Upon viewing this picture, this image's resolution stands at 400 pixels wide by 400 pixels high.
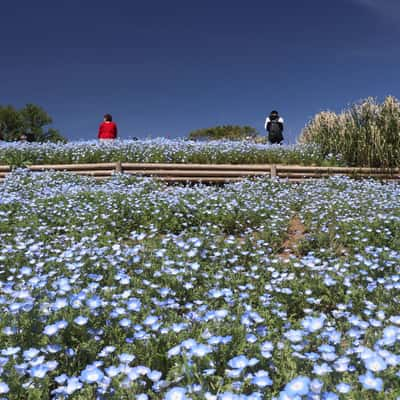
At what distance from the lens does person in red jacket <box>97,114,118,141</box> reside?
1436 centimetres

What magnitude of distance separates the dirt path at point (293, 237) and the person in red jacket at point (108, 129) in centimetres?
852

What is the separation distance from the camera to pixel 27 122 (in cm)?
3534

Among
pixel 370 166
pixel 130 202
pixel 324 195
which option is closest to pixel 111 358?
pixel 130 202

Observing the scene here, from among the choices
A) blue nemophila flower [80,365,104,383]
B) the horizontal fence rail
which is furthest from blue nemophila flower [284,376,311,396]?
the horizontal fence rail

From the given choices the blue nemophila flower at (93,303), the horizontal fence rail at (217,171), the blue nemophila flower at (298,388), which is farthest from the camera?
the horizontal fence rail at (217,171)

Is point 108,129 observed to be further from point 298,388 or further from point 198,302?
point 298,388

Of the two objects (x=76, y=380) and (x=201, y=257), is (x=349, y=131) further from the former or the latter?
(x=76, y=380)

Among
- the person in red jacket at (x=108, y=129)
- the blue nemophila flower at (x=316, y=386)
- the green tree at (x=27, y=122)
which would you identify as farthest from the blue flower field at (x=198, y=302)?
the green tree at (x=27, y=122)

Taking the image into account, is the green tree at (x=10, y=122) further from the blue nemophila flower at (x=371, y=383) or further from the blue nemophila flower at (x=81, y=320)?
the blue nemophila flower at (x=371, y=383)

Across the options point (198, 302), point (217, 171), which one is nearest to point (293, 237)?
point (198, 302)

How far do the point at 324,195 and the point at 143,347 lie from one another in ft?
20.9

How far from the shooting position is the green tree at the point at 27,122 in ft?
113

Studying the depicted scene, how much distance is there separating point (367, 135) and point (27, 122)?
2960 cm

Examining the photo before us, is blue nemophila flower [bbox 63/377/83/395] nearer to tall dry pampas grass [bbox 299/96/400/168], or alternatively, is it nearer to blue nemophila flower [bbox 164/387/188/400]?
blue nemophila flower [bbox 164/387/188/400]
